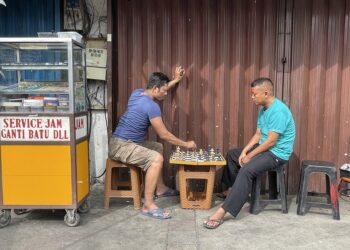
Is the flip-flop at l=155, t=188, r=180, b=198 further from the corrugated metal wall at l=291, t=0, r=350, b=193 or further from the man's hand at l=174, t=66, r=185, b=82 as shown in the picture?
the corrugated metal wall at l=291, t=0, r=350, b=193

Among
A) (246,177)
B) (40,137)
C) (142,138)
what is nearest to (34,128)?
(40,137)

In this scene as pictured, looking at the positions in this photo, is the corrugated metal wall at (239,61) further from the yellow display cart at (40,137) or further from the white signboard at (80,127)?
the yellow display cart at (40,137)

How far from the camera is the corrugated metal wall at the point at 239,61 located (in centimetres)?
500

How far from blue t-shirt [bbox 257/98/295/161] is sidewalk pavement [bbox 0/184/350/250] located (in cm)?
74

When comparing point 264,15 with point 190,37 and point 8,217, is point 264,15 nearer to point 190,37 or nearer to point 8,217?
point 190,37

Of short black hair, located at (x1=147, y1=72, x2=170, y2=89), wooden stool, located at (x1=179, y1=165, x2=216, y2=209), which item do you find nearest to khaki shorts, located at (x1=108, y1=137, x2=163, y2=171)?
wooden stool, located at (x1=179, y1=165, x2=216, y2=209)

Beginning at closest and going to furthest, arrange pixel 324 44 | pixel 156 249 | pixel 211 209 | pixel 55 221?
pixel 156 249
pixel 55 221
pixel 211 209
pixel 324 44

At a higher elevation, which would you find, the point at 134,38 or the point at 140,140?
the point at 134,38

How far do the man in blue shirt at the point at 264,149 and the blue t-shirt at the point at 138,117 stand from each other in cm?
113

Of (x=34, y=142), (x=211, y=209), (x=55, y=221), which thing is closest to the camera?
(x=34, y=142)

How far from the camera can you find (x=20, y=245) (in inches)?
144

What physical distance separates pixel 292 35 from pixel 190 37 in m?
1.27

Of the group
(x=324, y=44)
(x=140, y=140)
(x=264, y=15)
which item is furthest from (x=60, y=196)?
(x=324, y=44)

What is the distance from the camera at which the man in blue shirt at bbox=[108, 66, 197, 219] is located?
445 cm
